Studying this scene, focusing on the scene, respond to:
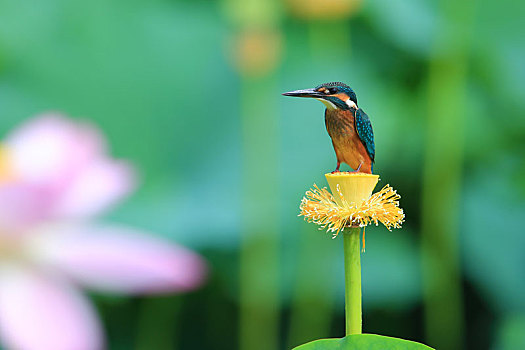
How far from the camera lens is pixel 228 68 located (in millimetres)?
705

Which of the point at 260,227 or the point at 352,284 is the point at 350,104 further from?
the point at 260,227

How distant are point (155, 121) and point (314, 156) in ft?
0.57

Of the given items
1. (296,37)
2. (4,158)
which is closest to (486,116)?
(296,37)

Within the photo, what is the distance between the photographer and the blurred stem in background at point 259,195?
42 centimetres

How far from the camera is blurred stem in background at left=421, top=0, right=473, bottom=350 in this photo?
0.55 m

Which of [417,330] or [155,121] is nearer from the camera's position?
[417,330]

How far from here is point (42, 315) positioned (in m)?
0.30

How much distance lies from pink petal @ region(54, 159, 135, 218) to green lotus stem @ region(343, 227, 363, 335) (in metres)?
0.25

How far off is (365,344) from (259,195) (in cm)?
40

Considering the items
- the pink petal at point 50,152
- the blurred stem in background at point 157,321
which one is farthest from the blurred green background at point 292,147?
the pink petal at point 50,152

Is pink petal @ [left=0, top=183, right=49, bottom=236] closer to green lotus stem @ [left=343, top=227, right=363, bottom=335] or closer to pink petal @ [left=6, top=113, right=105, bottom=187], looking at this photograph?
pink petal @ [left=6, top=113, right=105, bottom=187]

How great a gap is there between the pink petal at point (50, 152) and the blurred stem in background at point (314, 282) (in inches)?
6.4

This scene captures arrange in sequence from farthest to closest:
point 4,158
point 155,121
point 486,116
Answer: point 486,116 < point 155,121 < point 4,158

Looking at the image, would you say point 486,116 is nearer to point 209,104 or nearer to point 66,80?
point 209,104
